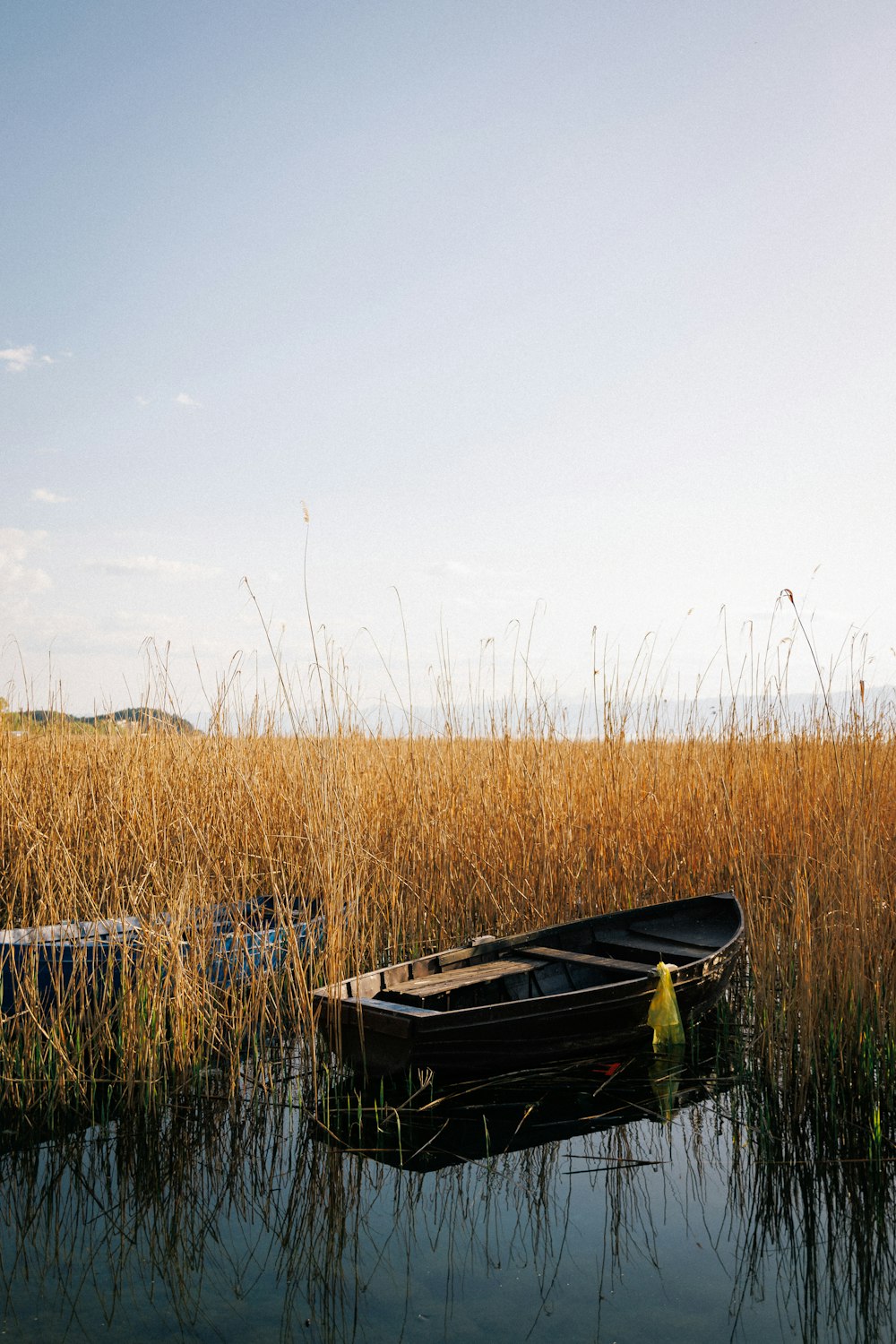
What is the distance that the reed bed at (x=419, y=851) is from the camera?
11.6ft

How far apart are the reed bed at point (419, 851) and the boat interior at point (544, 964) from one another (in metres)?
0.25

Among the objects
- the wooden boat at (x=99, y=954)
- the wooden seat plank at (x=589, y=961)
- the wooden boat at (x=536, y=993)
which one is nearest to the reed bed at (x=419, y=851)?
the wooden boat at (x=99, y=954)

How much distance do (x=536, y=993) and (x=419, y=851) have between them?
1.24 metres

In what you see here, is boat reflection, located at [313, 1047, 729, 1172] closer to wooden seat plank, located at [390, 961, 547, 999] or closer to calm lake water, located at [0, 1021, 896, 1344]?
calm lake water, located at [0, 1021, 896, 1344]

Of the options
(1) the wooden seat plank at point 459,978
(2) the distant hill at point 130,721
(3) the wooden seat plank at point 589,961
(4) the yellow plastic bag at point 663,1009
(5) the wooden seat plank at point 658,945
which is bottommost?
(4) the yellow plastic bag at point 663,1009

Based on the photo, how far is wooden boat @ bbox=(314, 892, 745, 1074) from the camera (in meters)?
3.40

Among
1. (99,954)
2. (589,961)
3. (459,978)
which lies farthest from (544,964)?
(99,954)

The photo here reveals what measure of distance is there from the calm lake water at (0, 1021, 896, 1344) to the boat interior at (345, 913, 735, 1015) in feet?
1.33

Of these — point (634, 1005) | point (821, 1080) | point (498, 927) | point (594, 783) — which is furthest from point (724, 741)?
point (821, 1080)

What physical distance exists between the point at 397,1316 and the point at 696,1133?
1.33 meters

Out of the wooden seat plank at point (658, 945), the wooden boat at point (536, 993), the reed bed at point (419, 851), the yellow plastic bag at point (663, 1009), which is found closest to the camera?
the wooden boat at point (536, 993)

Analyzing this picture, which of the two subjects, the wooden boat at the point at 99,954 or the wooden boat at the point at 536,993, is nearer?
the wooden boat at the point at 536,993

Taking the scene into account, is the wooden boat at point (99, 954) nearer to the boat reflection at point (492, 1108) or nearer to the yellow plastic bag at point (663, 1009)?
the boat reflection at point (492, 1108)

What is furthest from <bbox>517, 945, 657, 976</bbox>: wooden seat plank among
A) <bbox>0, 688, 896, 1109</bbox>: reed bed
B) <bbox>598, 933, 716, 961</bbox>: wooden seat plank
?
<bbox>0, 688, 896, 1109</bbox>: reed bed
